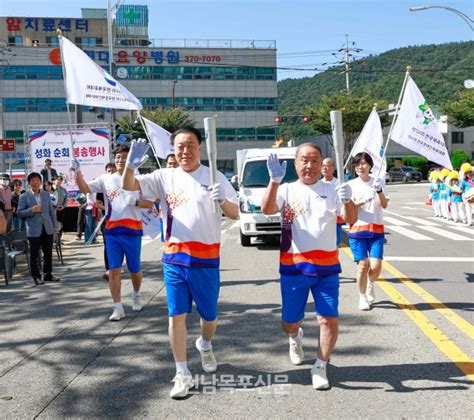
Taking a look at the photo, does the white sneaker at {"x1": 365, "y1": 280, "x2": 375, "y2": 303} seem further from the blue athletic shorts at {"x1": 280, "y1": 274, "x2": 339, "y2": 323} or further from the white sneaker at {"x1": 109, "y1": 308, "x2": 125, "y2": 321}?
the white sneaker at {"x1": 109, "y1": 308, "x2": 125, "y2": 321}

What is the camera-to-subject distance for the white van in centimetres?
1284

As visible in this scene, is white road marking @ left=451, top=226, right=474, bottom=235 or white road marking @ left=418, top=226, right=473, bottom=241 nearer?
white road marking @ left=418, top=226, right=473, bottom=241

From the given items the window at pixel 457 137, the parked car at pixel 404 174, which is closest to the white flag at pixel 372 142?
the parked car at pixel 404 174

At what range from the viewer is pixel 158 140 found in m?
9.03

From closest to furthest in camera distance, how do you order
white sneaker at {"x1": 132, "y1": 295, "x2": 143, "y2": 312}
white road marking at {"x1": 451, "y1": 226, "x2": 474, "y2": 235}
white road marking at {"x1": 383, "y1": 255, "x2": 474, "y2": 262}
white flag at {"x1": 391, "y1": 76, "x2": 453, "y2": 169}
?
white sneaker at {"x1": 132, "y1": 295, "x2": 143, "y2": 312} < white flag at {"x1": 391, "y1": 76, "x2": 453, "y2": 169} < white road marking at {"x1": 383, "y1": 255, "x2": 474, "y2": 262} < white road marking at {"x1": 451, "y1": 226, "x2": 474, "y2": 235}

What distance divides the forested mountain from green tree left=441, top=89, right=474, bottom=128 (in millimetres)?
16165

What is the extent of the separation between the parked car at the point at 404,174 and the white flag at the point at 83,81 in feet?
155

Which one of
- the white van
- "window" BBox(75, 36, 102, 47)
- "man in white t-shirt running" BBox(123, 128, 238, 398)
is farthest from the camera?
"window" BBox(75, 36, 102, 47)

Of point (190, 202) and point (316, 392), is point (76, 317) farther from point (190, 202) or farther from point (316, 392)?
point (316, 392)

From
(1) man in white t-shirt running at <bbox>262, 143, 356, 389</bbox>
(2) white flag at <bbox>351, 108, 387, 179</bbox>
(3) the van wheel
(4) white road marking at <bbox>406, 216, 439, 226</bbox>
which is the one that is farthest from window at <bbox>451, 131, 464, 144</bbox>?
(1) man in white t-shirt running at <bbox>262, 143, 356, 389</bbox>

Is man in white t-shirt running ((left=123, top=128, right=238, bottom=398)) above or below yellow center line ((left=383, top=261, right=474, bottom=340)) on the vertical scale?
above

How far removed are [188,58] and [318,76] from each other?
48914 mm

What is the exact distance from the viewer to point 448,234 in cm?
1527

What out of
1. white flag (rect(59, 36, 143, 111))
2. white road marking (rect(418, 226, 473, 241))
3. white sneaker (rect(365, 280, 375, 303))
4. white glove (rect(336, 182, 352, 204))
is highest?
white flag (rect(59, 36, 143, 111))
